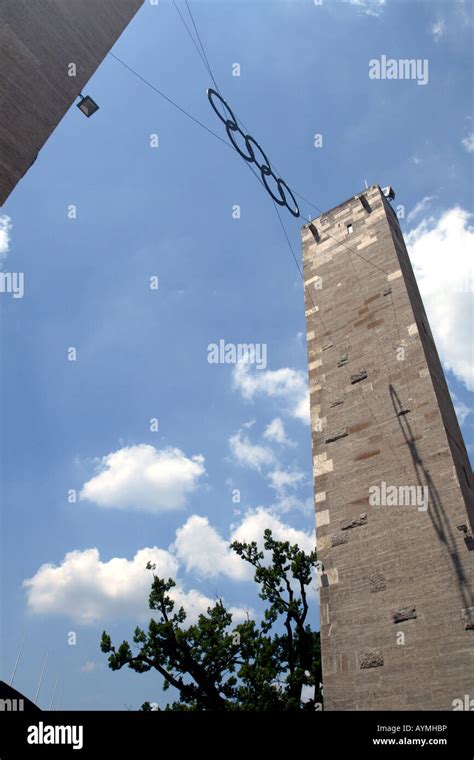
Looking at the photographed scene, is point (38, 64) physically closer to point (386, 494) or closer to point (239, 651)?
point (386, 494)

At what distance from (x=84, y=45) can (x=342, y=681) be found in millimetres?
10080

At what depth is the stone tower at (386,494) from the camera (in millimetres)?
7691

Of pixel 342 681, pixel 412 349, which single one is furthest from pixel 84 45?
pixel 342 681

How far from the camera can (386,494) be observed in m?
9.25

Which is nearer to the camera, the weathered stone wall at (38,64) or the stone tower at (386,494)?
the weathered stone wall at (38,64)

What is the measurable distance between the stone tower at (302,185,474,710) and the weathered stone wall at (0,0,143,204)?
7.35 meters

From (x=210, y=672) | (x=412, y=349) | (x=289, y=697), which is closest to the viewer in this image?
(x=412, y=349)

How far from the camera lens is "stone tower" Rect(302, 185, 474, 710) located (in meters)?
7.69

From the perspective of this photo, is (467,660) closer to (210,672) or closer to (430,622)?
(430,622)

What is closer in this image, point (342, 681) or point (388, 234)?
point (342, 681)

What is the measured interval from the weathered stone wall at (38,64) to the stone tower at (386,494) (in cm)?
735

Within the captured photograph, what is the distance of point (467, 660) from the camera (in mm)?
7203

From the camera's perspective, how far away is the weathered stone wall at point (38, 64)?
18.3ft

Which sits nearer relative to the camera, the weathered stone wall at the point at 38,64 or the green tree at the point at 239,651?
the weathered stone wall at the point at 38,64
